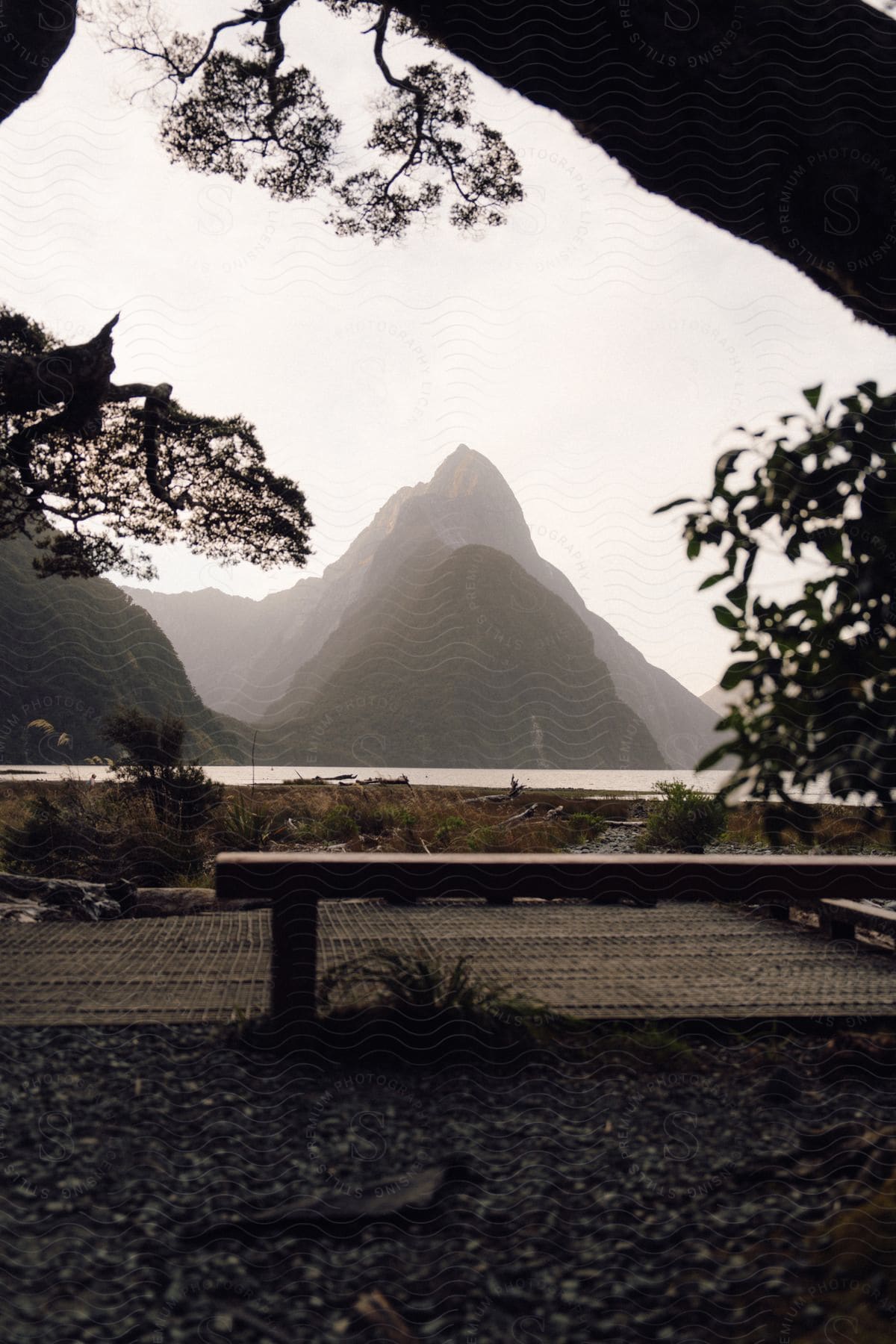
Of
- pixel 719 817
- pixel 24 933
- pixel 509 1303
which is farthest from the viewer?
pixel 719 817

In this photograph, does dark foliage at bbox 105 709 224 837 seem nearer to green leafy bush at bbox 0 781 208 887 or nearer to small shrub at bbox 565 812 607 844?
green leafy bush at bbox 0 781 208 887

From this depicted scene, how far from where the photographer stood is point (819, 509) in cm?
145

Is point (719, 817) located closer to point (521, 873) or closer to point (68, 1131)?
point (521, 873)

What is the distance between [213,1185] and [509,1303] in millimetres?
464

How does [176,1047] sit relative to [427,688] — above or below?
below

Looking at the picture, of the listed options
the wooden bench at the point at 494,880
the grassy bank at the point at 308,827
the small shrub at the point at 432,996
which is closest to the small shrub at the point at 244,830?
the grassy bank at the point at 308,827

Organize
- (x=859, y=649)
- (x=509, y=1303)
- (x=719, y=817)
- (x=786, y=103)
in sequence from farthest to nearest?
(x=719, y=817), (x=786, y=103), (x=859, y=649), (x=509, y=1303)

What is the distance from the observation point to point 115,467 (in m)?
4.53

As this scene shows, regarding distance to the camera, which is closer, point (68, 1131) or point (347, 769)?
point (68, 1131)

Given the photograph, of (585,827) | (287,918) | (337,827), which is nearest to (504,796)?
(585,827)

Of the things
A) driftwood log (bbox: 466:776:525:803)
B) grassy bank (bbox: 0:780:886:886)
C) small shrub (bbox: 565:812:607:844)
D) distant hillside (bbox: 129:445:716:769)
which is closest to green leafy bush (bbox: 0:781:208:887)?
grassy bank (bbox: 0:780:886:886)

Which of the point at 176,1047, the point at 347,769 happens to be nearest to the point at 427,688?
the point at 347,769

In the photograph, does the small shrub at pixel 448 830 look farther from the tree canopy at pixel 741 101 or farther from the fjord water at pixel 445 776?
the tree canopy at pixel 741 101

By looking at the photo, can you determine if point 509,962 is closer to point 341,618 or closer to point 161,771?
point 161,771
